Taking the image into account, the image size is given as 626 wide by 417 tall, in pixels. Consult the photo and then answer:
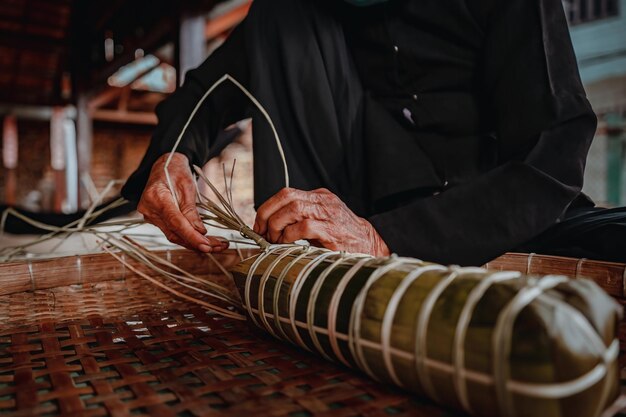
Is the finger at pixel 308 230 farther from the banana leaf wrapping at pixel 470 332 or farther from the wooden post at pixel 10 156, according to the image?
the wooden post at pixel 10 156

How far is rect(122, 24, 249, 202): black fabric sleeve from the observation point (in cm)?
138

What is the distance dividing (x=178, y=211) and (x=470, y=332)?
0.70m

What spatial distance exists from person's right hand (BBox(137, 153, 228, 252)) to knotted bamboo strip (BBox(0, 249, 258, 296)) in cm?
5

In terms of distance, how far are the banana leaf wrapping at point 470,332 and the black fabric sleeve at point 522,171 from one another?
0.37 m

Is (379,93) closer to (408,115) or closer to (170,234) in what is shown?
(408,115)

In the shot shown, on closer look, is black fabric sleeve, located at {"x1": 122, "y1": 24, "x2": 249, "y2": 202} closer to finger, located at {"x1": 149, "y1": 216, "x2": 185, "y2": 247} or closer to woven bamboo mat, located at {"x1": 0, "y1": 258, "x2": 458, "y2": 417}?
finger, located at {"x1": 149, "y1": 216, "x2": 185, "y2": 247}

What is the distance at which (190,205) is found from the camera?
1050 millimetres

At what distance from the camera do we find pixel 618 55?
6.90 metres

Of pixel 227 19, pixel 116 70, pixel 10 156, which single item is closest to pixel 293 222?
pixel 227 19

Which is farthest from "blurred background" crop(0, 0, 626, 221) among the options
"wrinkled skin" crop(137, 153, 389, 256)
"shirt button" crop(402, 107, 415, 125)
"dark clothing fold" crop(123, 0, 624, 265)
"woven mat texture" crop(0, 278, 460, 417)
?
"woven mat texture" crop(0, 278, 460, 417)

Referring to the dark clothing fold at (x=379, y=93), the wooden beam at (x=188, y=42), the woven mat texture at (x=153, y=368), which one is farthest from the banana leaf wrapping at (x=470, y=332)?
the wooden beam at (x=188, y=42)

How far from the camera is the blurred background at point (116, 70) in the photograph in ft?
15.6

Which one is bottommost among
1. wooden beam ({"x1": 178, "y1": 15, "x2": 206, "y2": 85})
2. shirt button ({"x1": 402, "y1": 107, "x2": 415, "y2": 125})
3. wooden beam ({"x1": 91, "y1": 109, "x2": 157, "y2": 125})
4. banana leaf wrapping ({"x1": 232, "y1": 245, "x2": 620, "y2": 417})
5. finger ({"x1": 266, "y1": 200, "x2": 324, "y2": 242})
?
banana leaf wrapping ({"x1": 232, "y1": 245, "x2": 620, "y2": 417})

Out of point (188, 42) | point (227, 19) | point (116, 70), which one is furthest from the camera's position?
point (116, 70)
